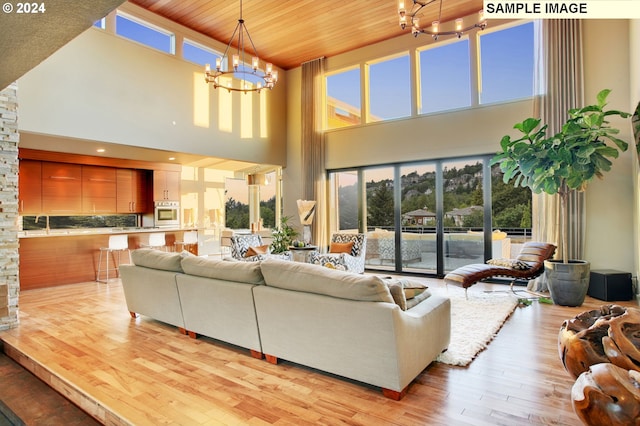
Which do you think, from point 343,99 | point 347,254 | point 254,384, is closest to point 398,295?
point 254,384

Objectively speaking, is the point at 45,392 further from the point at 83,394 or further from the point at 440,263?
the point at 440,263

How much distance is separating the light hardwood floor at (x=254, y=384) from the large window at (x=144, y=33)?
16.4ft

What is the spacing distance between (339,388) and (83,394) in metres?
1.79

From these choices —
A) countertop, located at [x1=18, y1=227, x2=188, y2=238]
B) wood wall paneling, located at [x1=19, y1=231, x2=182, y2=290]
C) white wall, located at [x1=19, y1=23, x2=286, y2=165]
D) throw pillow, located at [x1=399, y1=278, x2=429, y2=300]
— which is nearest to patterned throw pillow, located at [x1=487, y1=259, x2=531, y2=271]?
throw pillow, located at [x1=399, y1=278, x2=429, y2=300]

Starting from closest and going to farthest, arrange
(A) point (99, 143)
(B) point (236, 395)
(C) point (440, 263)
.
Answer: (B) point (236, 395)
(A) point (99, 143)
(C) point (440, 263)

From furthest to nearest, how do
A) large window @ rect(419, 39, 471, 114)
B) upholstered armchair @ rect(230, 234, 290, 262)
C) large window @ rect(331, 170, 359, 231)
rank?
large window @ rect(331, 170, 359, 231)
large window @ rect(419, 39, 471, 114)
upholstered armchair @ rect(230, 234, 290, 262)

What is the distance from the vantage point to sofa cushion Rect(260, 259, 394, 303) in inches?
95.9

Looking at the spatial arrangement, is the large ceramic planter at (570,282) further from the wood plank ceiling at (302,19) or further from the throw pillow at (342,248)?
the wood plank ceiling at (302,19)

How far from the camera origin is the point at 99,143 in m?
6.22

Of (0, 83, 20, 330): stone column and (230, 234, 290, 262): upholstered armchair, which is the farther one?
(230, 234, 290, 262): upholstered armchair

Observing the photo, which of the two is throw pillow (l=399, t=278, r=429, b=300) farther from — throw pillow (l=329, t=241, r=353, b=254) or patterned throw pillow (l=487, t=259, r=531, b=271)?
throw pillow (l=329, t=241, r=353, b=254)

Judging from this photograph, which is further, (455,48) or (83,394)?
(455,48)

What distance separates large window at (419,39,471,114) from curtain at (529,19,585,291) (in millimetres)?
1234

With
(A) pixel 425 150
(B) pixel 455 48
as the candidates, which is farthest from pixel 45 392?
(B) pixel 455 48
